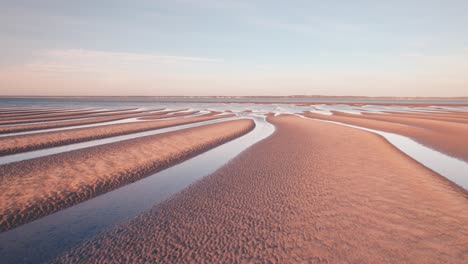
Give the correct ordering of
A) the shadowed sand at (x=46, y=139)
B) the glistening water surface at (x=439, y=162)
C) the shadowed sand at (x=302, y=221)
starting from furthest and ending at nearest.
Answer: the shadowed sand at (x=46, y=139), the glistening water surface at (x=439, y=162), the shadowed sand at (x=302, y=221)

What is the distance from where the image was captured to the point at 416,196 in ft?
28.2

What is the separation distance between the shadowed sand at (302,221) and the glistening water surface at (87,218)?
0.57 meters

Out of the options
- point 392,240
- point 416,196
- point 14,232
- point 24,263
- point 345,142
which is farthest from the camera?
point 345,142

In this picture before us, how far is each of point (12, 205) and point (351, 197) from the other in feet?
35.3

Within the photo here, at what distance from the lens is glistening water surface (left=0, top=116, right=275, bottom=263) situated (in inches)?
231

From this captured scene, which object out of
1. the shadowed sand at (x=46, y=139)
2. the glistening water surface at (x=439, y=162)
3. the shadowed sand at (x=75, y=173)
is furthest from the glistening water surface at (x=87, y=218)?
the glistening water surface at (x=439, y=162)

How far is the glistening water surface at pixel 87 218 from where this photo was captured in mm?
5875

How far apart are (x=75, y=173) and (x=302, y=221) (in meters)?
9.52

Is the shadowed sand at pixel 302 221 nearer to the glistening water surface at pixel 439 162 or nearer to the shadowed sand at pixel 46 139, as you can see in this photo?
the glistening water surface at pixel 439 162

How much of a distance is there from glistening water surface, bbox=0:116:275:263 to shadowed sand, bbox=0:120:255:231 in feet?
1.72

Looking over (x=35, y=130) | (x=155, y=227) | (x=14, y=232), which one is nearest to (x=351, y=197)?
(x=155, y=227)

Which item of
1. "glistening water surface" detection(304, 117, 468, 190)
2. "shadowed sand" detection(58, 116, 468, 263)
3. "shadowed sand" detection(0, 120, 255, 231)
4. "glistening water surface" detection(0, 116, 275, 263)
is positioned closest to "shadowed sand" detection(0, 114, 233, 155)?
"shadowed sand" detection(0, 120, 255, 231)

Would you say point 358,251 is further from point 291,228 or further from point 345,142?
point 345,142

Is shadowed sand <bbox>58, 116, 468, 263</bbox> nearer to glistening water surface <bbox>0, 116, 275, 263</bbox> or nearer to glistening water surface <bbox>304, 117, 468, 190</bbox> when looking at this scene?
glistening water surface <bbox>0, 116, 275, 263</bbox>
